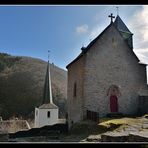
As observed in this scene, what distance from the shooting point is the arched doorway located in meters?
19.2

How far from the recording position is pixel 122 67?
2006 cm

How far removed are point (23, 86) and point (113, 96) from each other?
29.4 metres

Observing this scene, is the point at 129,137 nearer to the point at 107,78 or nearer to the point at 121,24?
the point at 107,78

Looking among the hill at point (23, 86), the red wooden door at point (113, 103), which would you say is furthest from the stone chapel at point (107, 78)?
the hill at point (23, 86)

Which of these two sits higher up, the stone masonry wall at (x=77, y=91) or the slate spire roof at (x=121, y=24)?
the slate spire roof at (x=121, y=24)

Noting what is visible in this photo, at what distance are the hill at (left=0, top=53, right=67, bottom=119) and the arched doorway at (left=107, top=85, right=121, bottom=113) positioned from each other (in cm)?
2330

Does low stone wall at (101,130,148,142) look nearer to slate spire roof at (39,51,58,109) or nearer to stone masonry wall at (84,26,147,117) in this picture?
stone masonry wall at (84,26,147,117)

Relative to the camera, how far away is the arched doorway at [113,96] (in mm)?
19244

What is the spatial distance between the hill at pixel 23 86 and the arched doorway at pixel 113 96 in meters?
23.3

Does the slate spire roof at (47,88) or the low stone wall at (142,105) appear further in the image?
the slate spire roof at (47,88)

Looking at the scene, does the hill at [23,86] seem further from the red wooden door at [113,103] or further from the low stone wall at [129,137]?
the low stone wall at [129,137]

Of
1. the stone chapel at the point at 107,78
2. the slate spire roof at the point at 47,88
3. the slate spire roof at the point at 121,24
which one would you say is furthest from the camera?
the slate spire roof at the point at 47,88
